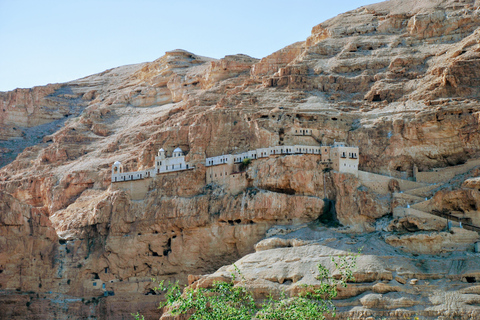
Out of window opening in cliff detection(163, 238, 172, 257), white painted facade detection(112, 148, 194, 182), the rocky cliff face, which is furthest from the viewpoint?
white painted facade detection(112, 148, 194, 182)

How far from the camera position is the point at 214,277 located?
7631 cm

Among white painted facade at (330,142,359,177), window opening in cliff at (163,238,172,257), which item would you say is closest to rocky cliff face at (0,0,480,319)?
window opening in cliff at (163,238,172,257)

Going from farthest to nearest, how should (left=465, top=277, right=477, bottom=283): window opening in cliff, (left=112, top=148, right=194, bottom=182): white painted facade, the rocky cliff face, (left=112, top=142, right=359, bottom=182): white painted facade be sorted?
(left=112, top=148, right=194, bottom=182): white painted facade
(left=112, top=142, right=359, bottom=182): white painted facade
the rocky cliff face
(left=465, top=277, right=477, bottom=283): window opening in cliff

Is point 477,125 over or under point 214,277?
over

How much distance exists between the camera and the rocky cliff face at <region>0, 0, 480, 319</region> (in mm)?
78062

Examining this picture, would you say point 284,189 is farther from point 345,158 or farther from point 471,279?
point 471,279

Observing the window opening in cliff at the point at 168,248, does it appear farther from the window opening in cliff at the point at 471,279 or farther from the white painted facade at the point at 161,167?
the window opening in cliff at the point at 471,279

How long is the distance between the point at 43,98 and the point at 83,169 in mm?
35766

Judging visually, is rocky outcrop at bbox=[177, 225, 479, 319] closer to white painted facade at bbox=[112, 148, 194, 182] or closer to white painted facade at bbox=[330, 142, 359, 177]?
white painted facade at bbox=[330, 142, 359, 177]

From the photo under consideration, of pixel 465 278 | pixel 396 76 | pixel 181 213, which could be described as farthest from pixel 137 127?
pixel 465 278

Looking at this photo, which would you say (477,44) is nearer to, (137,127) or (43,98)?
(137,127)

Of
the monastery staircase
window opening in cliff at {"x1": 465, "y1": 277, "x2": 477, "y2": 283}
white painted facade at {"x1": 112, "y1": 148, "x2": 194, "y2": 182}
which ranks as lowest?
window opening in cliff at {"x1": 465, "y1": 277, "x2": 477, "y2": 283}

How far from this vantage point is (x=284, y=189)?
8562 cm

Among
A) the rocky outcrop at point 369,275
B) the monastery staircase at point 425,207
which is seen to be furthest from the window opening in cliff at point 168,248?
the monastery staircase at point 425,207
